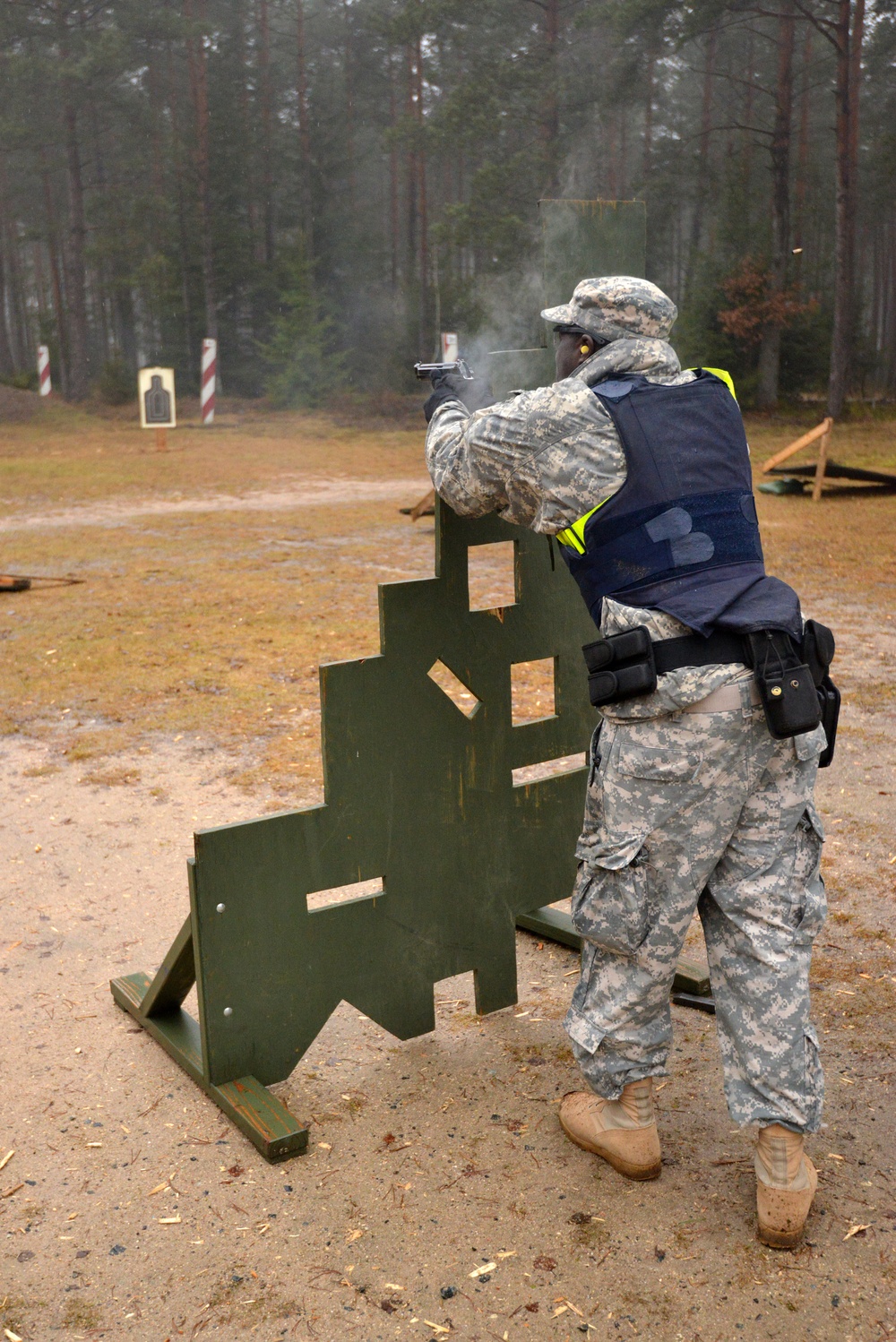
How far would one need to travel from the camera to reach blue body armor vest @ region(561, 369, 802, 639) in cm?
228

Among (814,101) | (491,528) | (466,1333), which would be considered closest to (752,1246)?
(466,1333)

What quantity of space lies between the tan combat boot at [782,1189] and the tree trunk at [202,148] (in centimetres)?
2714

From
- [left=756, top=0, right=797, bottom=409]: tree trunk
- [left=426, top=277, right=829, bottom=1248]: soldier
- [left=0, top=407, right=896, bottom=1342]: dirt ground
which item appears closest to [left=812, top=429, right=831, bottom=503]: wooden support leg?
[left=0, top=407, right=896, bottom=1342]: dirt ground

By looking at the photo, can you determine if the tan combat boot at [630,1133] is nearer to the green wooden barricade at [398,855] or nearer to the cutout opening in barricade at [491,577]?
the green wooden barricade at [398,855]

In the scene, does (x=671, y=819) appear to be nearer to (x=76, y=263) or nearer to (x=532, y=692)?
(x=532, y=692)

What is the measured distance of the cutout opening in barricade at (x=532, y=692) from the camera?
5750 mm

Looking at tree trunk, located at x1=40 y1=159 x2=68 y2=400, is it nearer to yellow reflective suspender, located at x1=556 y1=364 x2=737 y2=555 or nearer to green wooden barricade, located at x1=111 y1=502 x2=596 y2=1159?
green wooden barricade, located at x1=111 y1=502 x2=596 y2=1159

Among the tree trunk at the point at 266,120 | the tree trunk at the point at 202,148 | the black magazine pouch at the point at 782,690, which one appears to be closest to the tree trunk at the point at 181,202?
the tree trunk at the point at 202,148

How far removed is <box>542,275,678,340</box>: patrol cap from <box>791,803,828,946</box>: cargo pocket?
1026 mm

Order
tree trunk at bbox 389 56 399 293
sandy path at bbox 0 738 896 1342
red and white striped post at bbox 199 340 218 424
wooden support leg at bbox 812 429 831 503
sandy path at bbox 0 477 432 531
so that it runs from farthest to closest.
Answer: tree trunk at bbox 389 56 399 293 → red and white striped post at bbox 199 340 218 424 → wooden support leg at bbox 812 429 831 503 → sandy path at bbox 0 477 432 531 → sandy path at bbox 0 738 896 1342

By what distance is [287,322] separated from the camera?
28.5m

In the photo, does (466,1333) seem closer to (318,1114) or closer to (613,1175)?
(613,1175)

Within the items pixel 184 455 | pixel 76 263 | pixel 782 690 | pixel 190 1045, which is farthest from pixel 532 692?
pixel 76 263

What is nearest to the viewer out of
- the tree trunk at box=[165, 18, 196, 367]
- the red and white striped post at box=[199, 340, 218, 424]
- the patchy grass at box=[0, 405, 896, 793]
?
the patchy grass at box=[0, 405, 896, 793]
